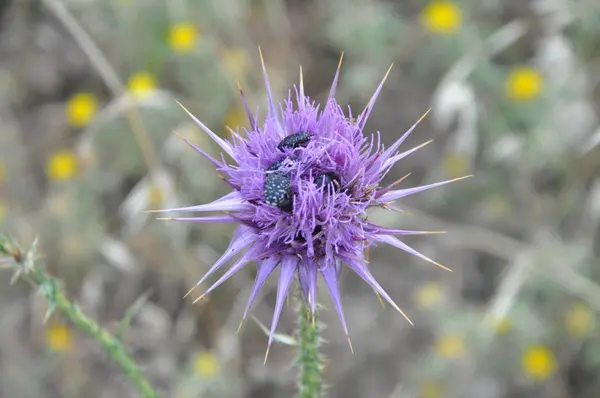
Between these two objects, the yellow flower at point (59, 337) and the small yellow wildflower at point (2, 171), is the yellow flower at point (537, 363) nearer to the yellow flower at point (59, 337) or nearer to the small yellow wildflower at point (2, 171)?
the yellow flower at point (59, 337)

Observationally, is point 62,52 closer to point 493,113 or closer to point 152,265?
point 152,265

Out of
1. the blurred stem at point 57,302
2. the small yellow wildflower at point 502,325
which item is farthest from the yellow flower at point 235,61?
the blurred stem at point 57,302

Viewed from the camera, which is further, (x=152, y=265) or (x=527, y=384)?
(x=152, y=265)

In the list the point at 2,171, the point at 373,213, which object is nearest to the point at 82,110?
the point at 2,171

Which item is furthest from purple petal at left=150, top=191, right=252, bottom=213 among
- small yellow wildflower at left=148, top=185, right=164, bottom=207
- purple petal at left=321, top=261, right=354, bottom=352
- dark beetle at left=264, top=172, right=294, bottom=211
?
small yellow wildflower at left=148, top=185, right=164, bottom=207

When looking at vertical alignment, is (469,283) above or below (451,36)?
below

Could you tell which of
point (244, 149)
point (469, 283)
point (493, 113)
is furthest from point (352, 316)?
point (244, 149)
